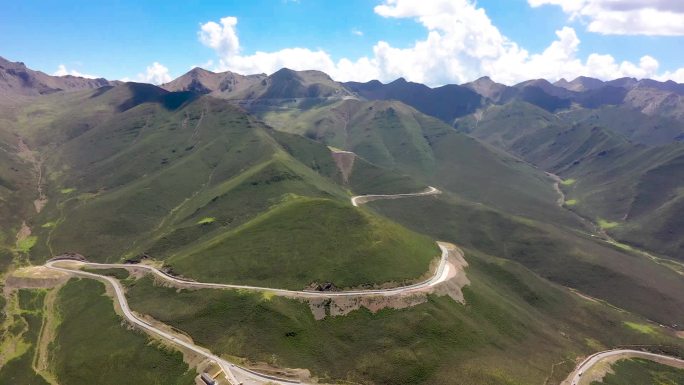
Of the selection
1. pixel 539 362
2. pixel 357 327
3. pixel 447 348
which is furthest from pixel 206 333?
A: pixel 539 362

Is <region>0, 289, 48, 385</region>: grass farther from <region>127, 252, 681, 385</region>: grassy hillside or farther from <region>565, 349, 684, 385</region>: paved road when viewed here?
<region>565, 349, 684, 385</region>: paved road

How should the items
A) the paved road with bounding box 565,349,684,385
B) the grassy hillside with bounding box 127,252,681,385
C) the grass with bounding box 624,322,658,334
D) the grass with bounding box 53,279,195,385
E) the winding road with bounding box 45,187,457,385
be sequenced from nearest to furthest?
the winding road with bounding box 45,187,457,385
the grassy hillside with bounding box 127,252,681,385
the grass with bounding box 53,279,195,385
the paved road with bounding box 565,349,684,385
the grass with bounding box 624,322,658,334

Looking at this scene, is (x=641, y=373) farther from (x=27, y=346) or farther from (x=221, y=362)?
(x=27, y=346)

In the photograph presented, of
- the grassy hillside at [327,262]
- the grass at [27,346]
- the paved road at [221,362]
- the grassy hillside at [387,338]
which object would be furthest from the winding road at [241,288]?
the grass at [27,346]

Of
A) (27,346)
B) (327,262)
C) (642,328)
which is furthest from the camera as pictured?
(642,328)

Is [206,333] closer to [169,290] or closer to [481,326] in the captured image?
[169,290]

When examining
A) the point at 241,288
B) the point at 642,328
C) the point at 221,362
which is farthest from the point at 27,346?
the point at 642,328

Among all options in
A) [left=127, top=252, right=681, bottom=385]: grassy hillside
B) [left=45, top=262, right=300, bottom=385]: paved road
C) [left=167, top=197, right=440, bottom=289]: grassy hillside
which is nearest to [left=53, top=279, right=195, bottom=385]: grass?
[left=45, top=262, right=300, bottom=385]: paved road
